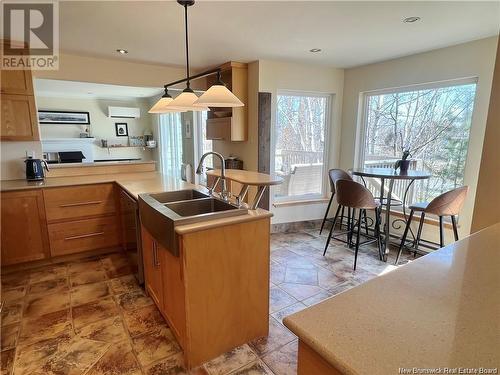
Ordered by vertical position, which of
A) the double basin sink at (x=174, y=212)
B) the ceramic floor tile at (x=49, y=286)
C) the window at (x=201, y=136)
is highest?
the window at (x=201, y=136)

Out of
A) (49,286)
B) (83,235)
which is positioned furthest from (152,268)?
(83,235)

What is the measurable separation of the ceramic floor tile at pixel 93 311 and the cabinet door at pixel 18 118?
203cm

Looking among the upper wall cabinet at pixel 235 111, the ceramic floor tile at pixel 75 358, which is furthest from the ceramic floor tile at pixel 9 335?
the upper wall cabinet at pixel 235 111

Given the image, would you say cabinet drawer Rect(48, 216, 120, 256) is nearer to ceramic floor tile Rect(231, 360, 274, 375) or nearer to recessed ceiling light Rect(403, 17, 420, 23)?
ceramic floor tile Rect(231, 360, 274, 375)

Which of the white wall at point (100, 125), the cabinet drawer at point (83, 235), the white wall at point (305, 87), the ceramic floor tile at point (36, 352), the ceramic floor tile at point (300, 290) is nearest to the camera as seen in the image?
the ceramic floor tile at point (36, 352)

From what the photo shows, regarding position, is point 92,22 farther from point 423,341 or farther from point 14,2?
point 423,341

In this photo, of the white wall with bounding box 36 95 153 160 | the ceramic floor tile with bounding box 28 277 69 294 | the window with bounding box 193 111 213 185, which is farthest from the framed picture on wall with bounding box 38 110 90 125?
the ceramic floor tile with bounding box 28 277 69 294

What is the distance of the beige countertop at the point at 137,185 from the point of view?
1.70 m

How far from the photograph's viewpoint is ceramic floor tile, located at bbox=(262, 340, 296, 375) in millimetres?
1780

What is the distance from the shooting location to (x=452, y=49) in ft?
10.1

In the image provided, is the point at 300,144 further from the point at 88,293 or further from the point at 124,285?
the point at 88,293

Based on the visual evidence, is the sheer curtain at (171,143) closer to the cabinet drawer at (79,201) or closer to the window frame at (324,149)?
the window frame at (324,149)

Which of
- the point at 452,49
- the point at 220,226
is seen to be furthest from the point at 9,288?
the point at 452,49

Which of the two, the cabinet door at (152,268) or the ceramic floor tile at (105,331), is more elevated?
the cabinet door at (152,268)
